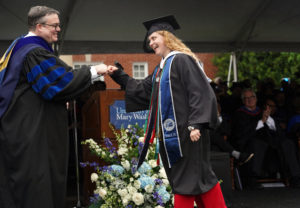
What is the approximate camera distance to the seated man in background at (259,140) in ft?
22.7

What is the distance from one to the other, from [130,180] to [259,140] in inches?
134

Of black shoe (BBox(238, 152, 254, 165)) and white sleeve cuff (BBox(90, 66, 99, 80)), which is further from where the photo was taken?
black shoe (BBox(238, 152, 254, 165))

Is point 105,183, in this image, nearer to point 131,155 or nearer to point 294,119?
point 131,155

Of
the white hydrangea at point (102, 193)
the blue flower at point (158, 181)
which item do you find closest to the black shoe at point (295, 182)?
the blue flower at point (158, 181)

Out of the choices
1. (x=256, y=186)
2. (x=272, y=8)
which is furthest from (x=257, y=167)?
(x=272, y=8)

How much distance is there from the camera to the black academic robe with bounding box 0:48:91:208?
3.20m

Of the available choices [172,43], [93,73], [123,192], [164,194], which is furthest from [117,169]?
[172,43]

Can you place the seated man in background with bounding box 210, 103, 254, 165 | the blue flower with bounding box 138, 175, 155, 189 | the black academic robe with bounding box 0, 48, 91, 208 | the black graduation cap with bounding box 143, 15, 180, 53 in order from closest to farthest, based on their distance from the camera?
the black academic robe with bounding box 0, 48, 91, 208, the black graduation cap with bounding box 143, 15, 180, 53, the blue flower with bounding box 138, 175, 155, 189, the seated man in background with bounding box 210, 103, 254, 165

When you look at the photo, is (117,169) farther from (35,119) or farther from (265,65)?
(265,65)

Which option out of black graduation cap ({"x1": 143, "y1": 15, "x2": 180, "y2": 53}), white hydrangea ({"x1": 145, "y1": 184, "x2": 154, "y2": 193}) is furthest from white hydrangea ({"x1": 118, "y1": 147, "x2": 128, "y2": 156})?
black graduation cap ({"x1": 143, "y1": 15, "x2": 180, "y2": 53})

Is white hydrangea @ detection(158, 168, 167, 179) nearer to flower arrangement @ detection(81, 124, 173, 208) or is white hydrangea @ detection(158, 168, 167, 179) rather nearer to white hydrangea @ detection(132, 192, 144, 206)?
flower arrangement @ detection(81, 124, 173, 208)

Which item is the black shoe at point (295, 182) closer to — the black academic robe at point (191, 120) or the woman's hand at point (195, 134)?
the black academic robe at point (191, 120)

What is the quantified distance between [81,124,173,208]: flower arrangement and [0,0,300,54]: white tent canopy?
3110 millimetres

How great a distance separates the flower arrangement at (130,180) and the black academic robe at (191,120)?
72 cm
